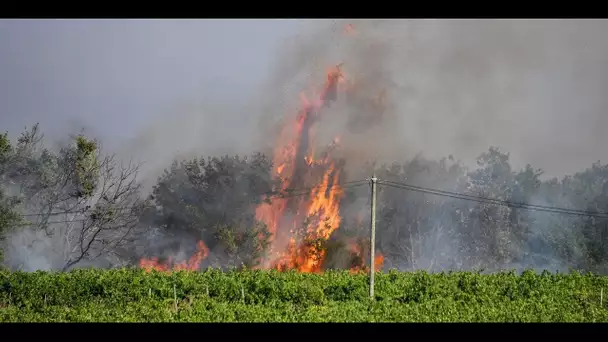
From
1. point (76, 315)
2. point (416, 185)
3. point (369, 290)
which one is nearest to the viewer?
point (76, 315)

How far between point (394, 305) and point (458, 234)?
1130 inches

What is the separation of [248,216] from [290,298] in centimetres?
1971

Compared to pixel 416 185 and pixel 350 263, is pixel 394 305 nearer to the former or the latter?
pixel 350 263

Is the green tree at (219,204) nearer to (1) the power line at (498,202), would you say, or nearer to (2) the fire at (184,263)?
(2) the fire at (184,263)

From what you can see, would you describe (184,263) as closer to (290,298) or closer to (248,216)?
(248,216)

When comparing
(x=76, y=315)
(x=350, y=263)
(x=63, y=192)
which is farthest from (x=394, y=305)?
(x=63, y=192)

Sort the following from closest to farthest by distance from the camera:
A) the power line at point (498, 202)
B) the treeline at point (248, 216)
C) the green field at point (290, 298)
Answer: the green field at point (290, 298) < the treeline at point (248, 216) < the power line at point (498, 202)

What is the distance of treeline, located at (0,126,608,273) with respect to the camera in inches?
1973

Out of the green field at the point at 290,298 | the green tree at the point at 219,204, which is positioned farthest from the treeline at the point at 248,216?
the green field at the point at 290,298

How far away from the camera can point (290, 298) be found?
35.2 meters

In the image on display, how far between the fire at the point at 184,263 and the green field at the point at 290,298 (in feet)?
34.8

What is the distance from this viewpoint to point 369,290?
3572 cm

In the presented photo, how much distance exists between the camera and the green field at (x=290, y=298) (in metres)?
30.3

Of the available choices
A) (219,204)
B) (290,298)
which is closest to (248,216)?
(219,204)
